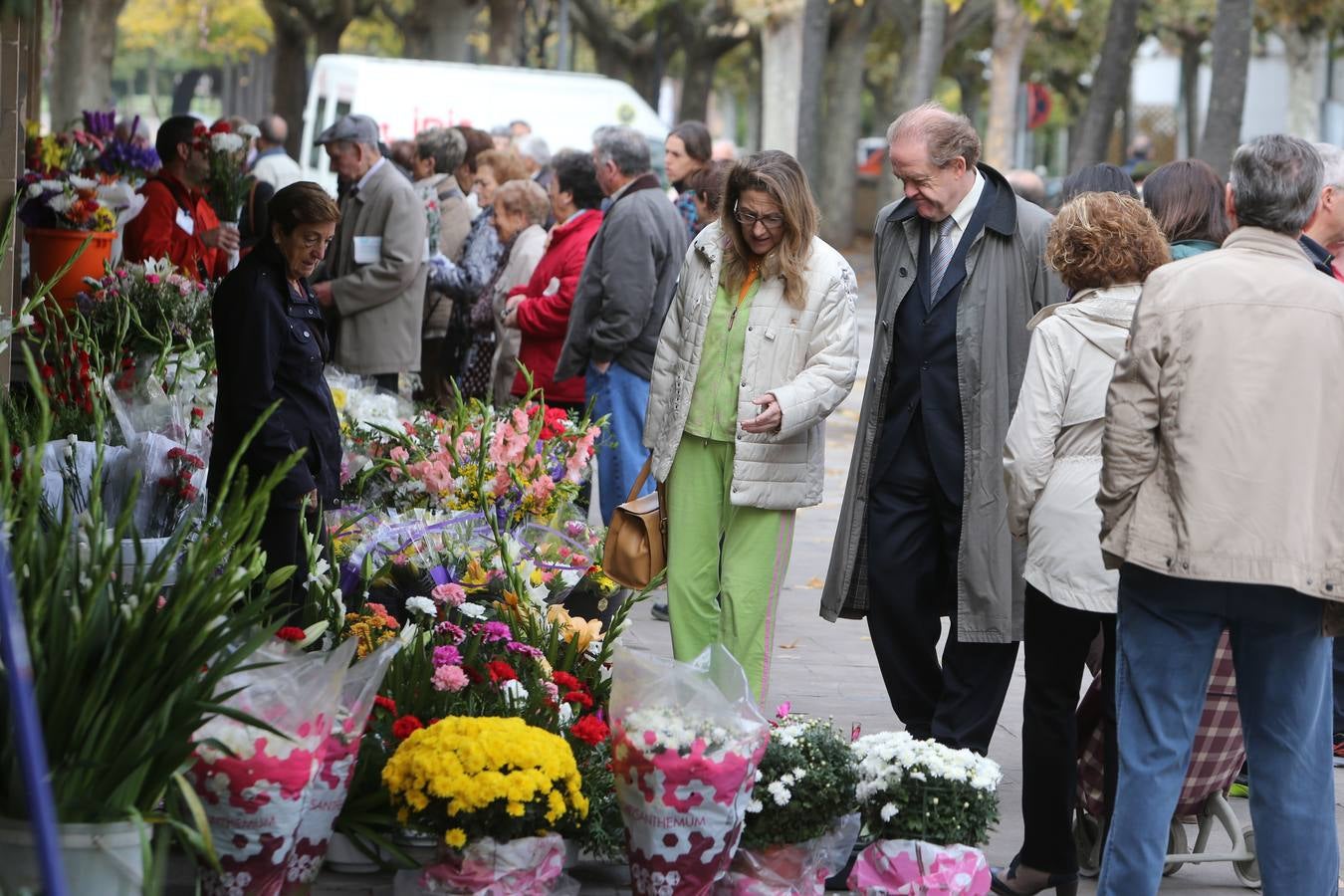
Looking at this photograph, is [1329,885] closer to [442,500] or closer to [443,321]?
[442,500]

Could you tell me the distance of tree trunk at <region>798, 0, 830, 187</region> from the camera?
69.9 feet

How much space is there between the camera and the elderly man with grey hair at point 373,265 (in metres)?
8.46

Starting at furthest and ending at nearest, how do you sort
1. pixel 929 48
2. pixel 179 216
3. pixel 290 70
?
pixel 290 70 → pixel 929 48 → pixel 179 216

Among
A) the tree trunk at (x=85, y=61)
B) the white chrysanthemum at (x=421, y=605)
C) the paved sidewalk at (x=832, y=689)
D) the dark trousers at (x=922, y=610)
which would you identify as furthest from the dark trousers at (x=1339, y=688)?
the tree trunk at (x=85, y=61)

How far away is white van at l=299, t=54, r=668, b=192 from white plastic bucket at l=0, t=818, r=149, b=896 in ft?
46.5

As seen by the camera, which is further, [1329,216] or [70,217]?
[70,217]

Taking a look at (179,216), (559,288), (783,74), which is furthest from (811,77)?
(559,288)

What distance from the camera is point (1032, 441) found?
451 centimetres

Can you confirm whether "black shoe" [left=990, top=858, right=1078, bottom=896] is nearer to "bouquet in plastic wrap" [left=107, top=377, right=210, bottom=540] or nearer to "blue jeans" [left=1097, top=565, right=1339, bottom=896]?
"blue jeans" [left=1097, top=565, right=1339, bottom=896]

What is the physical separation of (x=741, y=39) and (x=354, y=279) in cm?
2995

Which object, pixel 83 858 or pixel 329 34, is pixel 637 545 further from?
pixel 329 34

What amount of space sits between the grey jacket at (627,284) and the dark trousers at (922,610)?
2.46 meters

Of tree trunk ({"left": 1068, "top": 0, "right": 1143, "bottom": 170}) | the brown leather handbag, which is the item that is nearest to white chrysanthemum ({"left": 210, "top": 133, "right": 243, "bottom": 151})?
the brown leather handbag

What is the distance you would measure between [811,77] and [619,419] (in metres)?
15.0
